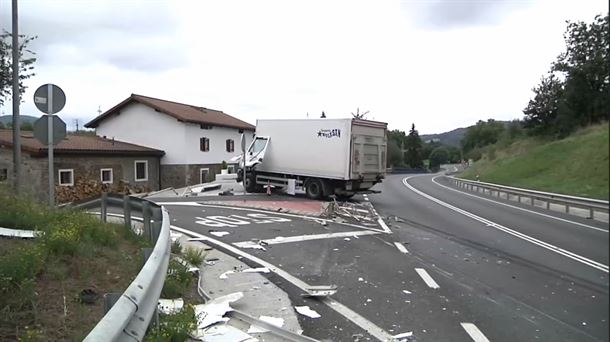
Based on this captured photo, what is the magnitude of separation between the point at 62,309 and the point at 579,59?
4.95 meters

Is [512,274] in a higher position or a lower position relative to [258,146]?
lower

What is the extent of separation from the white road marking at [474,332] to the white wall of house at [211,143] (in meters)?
37.0

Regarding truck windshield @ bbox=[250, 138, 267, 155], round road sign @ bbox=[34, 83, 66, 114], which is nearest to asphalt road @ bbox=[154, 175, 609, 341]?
round road sign @ bbox=[34, 83, 66, 114]

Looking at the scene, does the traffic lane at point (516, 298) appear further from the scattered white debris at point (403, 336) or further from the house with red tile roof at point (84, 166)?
the house with red tile roof at point (84, 166)

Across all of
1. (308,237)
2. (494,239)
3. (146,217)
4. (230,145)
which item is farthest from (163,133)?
(494,239)

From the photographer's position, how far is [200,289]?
273 inches

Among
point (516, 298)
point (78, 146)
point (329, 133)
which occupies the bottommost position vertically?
point (516, 298)

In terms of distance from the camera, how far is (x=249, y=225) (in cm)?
1369

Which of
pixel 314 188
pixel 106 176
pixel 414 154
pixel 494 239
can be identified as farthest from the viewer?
pixel 414 154

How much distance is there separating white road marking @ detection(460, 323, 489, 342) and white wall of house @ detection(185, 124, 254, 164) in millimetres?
36976

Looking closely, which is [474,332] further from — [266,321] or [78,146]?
[78,146]

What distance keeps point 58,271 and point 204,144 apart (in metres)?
38.0

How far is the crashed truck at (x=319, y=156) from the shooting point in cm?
2095

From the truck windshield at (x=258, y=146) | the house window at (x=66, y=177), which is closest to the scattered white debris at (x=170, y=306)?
the truck windshield at (x=258, y=146)
